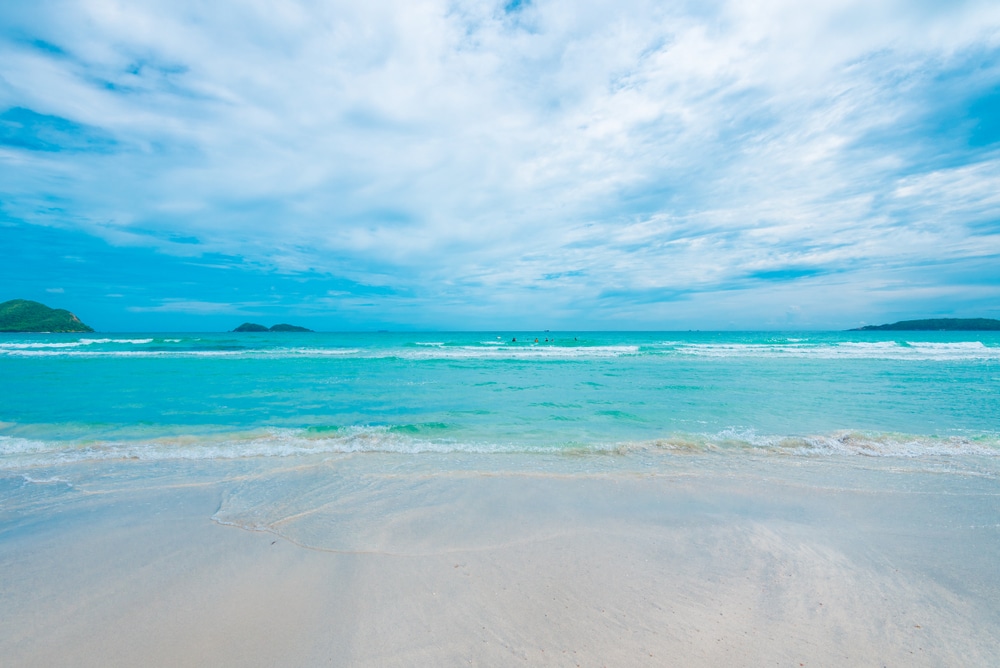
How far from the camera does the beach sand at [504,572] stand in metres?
2.73

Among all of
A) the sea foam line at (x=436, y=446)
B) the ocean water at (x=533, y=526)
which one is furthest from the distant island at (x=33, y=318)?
the sea foam line at (x=436, y=446)

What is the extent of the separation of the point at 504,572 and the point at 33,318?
436ft

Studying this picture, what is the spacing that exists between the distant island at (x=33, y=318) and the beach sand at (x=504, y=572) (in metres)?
126

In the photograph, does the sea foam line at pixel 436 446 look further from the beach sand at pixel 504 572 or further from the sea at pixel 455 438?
the beach sand at pixel 504 572

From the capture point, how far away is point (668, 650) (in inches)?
104

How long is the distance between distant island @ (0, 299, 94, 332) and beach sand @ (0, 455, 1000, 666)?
125526mm

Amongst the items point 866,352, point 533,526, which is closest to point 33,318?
point 533,526

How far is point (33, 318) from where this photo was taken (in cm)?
9119

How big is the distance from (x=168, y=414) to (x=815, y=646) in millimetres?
12738

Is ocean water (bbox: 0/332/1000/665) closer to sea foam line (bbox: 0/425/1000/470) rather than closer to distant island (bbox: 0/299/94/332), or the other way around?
sea foam line (bbox: 0/425/1000/470)

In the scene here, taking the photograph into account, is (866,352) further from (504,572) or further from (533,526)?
(504,572)

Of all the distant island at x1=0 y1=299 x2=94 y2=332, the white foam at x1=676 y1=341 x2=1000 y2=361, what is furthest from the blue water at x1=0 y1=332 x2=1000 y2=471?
the distant island at x1=0 y1=299 x2=94 y2=332

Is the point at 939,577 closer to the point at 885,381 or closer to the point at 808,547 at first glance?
the point at 808,547

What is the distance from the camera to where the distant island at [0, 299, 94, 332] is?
8869 centimetres
